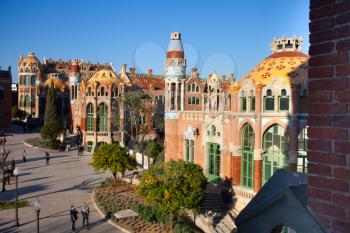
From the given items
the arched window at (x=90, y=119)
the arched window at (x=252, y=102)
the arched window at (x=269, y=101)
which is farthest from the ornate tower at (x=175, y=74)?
the arched window at (x=90, y=119)

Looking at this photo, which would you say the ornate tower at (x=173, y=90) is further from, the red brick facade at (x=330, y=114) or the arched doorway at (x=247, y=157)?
the red brick facade at (x=330, y=114)

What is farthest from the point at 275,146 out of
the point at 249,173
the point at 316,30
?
the point at 316,30

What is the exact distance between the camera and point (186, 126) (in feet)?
94.2

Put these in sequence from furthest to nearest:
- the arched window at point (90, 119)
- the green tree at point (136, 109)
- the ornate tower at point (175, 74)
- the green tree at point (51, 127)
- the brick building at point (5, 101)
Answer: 1. the brick building at point (5, 101)
2. the arched window at point (90, 119)
3. the green tree at point (51, 127)
4. the green tree at point (136, 109)
5. the ornate tower at point (175, 74)

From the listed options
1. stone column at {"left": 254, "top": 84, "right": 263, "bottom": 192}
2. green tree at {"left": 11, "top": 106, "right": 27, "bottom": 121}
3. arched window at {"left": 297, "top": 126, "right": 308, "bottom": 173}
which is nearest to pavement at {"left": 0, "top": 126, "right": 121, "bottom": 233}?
stone column at {"left": 254, "top": 84, "right": 263, "bottom": 192}

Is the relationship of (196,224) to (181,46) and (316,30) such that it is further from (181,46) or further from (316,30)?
(316,30)

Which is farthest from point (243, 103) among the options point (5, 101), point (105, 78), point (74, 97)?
point (5, 101)

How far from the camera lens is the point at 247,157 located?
22141mm

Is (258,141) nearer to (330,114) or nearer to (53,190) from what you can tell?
(53,190)

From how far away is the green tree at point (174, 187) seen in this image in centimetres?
1811

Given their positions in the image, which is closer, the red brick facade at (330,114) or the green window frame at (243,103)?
the red brick facade at (330,114)

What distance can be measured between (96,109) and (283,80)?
28562 mm

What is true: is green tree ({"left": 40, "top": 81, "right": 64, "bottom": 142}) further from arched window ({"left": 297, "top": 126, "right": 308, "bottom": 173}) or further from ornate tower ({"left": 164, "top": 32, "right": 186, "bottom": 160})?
arched window ({"left": 297, "top": 126, "right": 308, "bottom": 173})

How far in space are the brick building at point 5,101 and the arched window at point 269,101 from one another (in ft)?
149
